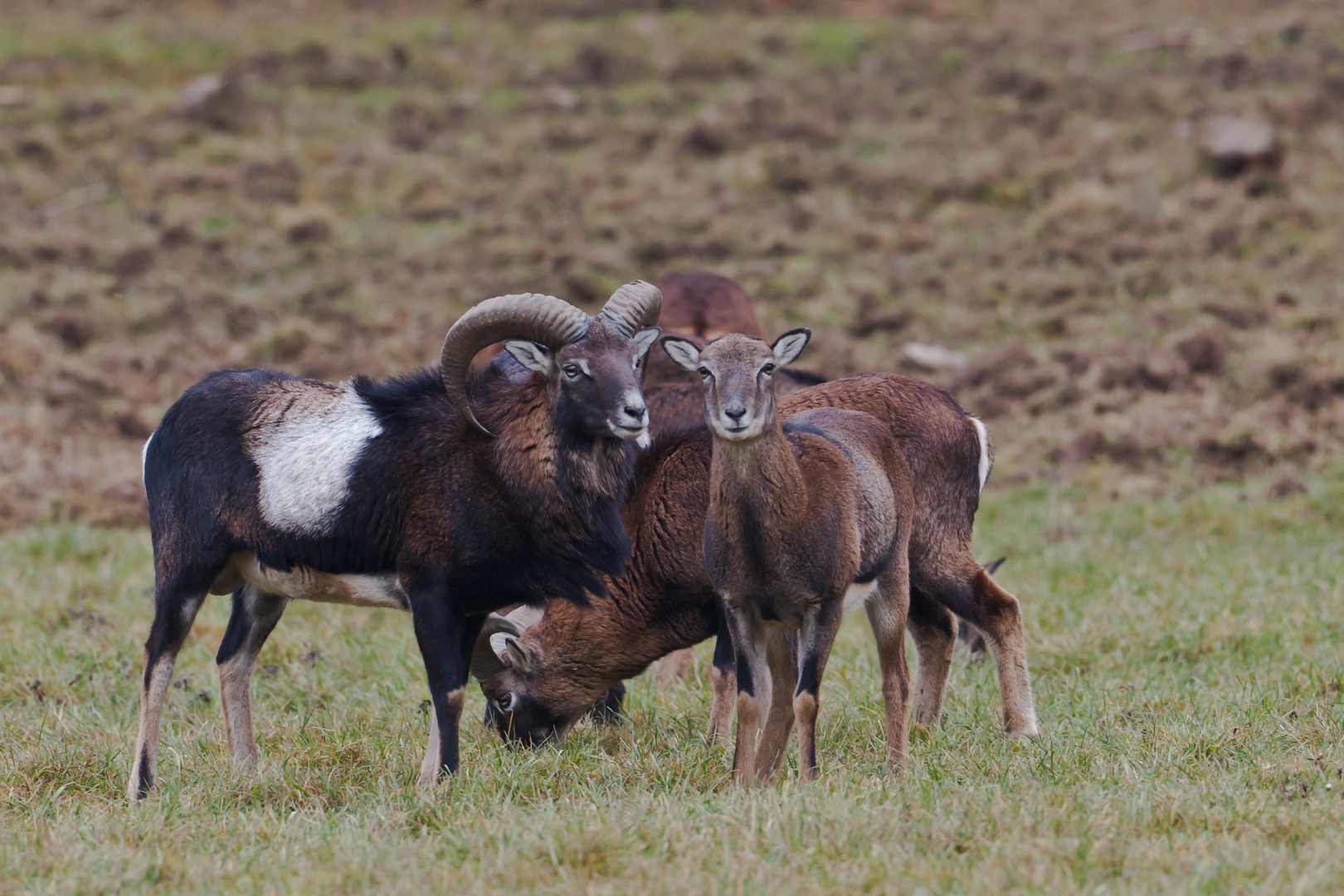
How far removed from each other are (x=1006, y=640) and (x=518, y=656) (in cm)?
240

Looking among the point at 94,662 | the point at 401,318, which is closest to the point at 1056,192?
the point at 401,318

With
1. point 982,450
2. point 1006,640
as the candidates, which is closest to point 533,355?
point 982,450

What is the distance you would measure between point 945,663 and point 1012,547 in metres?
4.36

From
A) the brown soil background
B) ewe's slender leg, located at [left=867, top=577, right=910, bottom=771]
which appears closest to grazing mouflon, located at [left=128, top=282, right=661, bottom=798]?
ewe's slender leg, located at [left=867, top=577, right=910, bottom=771]

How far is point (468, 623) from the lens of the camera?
6.27 m

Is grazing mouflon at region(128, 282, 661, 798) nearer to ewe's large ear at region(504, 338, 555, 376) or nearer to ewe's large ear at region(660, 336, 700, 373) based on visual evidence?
ewe's large ear at region(504, 338, 555, 376)

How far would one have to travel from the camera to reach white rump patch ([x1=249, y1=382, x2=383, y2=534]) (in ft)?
19.9

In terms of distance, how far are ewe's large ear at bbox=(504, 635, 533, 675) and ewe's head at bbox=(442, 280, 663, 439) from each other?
1153 mm

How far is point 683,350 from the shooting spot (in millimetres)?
5992

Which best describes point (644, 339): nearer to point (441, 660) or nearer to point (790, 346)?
point (790, 346)

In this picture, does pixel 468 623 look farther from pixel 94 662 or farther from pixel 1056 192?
pixel 1056 192

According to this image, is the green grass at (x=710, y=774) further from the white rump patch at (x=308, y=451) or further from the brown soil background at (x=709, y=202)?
the brown soil background at (x=709, y=202)

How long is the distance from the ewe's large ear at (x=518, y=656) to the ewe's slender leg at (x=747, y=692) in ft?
3.90

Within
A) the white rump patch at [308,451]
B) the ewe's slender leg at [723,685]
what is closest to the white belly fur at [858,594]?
the ewe's slender leg at [723,685]
